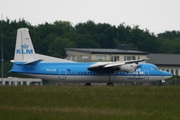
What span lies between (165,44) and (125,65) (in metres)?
82.3

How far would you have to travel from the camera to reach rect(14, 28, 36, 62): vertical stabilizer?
4947cm

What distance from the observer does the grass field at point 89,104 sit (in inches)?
1051

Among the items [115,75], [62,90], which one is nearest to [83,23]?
[115,75]

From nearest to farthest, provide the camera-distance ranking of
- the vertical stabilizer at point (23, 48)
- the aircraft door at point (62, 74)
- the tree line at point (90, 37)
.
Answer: the vertical stabilizer at point (23, 48), the aircraft door at point (62, 74), the tree line at point (90, 37)

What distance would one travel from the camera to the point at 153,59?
87938 mm

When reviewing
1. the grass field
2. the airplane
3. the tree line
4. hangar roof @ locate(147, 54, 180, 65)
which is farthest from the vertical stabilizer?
the tree line

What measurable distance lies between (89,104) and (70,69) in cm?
1885

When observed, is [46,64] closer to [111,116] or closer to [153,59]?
[111,116]

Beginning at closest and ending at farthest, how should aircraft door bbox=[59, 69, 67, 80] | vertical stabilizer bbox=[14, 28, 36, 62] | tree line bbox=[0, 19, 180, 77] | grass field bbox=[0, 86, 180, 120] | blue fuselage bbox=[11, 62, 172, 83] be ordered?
grass field bbox=[0, 86, 180, 120], blue fuselage bbox=[11, 62, 172, 83], vertical stabilizer bbox=[14, 28, 36, 62], aircraft door bbox=[59, 69, 67, 80], tree line bbox=[0, 19, 180, 77]

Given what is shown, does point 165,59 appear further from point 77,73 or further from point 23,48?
point 23,48

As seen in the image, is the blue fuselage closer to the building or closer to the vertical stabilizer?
the vertical stabilizer

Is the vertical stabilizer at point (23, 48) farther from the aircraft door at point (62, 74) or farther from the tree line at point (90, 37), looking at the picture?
the tree line at point (90, 37)

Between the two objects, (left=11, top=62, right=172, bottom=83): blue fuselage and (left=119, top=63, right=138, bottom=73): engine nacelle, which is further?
(left=119, top=63, right=138, bottom=73): engine nacelle

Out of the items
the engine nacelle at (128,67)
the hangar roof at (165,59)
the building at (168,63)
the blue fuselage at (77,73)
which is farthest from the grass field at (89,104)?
the hangar roof at (165,59)
